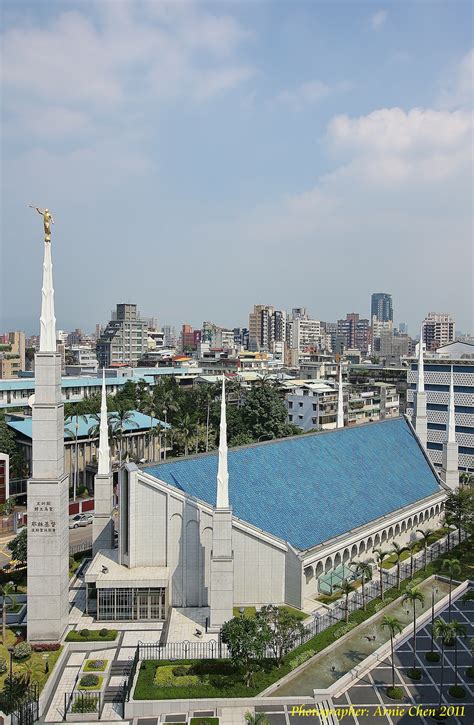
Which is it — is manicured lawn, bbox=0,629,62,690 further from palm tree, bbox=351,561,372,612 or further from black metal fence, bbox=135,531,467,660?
palm tree, bbox=351,561,372,612

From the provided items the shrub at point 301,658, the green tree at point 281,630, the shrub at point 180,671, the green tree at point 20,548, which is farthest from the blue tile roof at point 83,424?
the shrub at point 301,658

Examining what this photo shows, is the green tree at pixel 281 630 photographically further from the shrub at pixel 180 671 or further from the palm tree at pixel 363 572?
the palm tree at pixel 363 572

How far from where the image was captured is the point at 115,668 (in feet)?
108

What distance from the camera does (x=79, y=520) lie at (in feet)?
213

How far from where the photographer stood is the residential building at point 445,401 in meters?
87.1

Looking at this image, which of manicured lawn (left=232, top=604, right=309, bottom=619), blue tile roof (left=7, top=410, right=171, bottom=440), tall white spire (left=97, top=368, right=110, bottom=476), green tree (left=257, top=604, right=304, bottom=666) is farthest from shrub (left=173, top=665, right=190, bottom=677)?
blue tile roof (left=7, top=410, right=171, bottom=440)

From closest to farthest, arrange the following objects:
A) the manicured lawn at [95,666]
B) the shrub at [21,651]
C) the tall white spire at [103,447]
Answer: the manicured lawn at [95,666] < the shrub at [21,651] < the tall white spire at [103,447]

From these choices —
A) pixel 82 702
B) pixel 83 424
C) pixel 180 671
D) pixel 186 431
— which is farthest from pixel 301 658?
pixel 83 424

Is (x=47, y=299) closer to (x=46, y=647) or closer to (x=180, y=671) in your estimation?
(x=46, y=647)

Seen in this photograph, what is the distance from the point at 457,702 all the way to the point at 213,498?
19.2 metres

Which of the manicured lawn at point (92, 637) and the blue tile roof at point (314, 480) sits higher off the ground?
the blue tile roof at point (314, 480)

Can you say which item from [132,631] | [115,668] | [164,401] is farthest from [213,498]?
[164,401]

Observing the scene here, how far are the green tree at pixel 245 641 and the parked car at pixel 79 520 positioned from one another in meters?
35.6

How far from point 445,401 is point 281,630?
66534 mm
